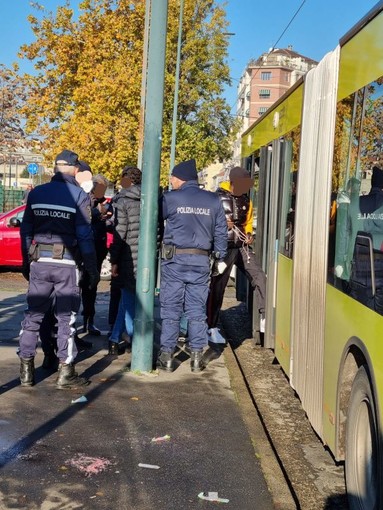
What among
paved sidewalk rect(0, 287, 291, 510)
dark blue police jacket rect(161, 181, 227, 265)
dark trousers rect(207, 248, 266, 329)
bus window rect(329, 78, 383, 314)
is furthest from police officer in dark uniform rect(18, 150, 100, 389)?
dark trousers rect(207, 248, 266, 329)

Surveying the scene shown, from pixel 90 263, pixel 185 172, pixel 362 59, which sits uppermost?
pixel 362 59

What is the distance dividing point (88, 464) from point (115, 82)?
2671 centimetres

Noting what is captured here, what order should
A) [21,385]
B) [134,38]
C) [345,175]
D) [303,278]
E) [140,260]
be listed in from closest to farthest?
[345,175]
[303,278]
[21,385]
[140,260]
[134,38]

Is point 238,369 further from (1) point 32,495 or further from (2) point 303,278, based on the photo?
(1) point 32,495

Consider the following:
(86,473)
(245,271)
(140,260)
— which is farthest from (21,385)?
(245,271)

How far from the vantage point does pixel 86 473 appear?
4637 mm

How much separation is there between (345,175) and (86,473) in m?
2.31

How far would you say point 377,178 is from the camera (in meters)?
3.81

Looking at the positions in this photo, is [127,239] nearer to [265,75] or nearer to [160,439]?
[160,439]

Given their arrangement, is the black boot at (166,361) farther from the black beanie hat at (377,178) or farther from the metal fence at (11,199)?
the metal fence at (11,199)

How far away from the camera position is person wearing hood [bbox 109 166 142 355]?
800 centimetres

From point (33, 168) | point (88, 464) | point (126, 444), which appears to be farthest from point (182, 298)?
point (33, 168)

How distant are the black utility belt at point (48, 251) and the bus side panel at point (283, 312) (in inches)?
74.2

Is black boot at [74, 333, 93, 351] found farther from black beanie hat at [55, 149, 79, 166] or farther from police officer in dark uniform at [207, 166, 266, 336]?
black beanie hat at [55, 149, 79, 166]
